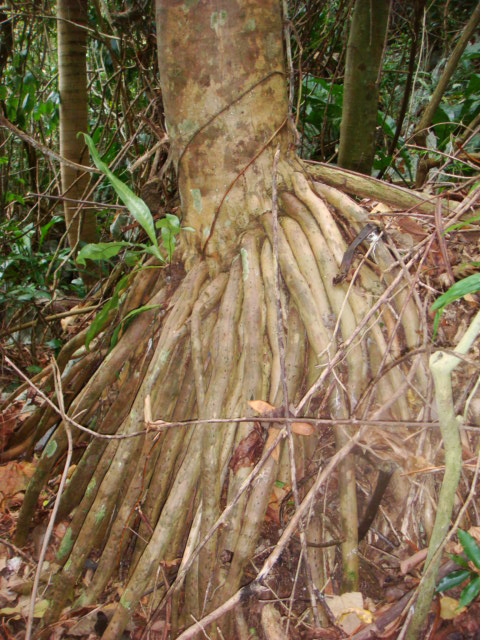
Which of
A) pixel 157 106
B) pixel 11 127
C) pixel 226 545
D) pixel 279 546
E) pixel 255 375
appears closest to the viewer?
pixel 279 546

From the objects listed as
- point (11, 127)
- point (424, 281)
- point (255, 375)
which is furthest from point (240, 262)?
point (11, 127)

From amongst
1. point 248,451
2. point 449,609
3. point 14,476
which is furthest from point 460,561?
point 14,476

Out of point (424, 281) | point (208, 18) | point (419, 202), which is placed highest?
point (208, 18)

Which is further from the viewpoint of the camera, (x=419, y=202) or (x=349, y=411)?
(x=419, y=202)

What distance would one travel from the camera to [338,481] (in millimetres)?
1629

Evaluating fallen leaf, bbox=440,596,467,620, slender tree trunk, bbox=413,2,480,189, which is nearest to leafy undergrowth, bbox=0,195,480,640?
fallen leaf, bbox=440,596,467,620

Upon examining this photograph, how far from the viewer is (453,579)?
4.43 ft

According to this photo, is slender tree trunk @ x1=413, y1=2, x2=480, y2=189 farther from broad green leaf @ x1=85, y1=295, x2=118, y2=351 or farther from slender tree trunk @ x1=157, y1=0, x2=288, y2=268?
broad green leaf @ x1=85, y1=295, x2=118, y2=351

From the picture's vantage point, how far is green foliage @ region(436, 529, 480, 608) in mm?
1300

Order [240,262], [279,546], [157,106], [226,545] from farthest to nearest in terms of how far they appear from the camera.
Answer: [157,106] < [240,262] < [226,545] < [279,546]

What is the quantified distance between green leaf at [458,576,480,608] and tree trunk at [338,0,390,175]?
7.64 ft

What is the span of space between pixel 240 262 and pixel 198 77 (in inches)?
25.9

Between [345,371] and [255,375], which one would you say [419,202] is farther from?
[255,375]

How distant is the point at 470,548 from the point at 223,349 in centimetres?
93
